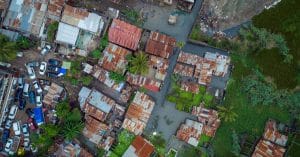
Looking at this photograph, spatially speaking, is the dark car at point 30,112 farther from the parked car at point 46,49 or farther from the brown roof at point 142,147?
the brown roof at point 142,147

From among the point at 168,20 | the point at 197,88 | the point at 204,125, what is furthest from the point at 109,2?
the point at 204,125

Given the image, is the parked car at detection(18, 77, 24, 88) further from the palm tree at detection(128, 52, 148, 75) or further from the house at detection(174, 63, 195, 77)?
the house at detection(174, 63, 195, 77)

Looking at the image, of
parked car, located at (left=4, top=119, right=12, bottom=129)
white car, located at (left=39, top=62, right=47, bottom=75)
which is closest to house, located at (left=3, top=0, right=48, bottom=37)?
white car, located at (left=39, top=62, right=47, bottom=75)

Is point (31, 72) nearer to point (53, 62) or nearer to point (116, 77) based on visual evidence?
point (53, 62)

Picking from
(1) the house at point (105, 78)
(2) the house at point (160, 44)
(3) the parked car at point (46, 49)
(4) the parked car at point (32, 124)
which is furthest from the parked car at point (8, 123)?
(2) the house at point (160, 44)

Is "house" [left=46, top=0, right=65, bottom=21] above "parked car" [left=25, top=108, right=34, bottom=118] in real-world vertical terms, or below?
above

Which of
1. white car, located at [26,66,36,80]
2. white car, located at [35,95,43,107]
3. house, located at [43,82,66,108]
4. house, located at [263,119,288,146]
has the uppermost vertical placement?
house, located at [263,119,288,146]

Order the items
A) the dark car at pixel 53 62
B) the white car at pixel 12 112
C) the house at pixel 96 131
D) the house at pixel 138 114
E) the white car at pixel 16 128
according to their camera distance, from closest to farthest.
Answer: the house at pixel 96 131, the house at pixel 138 114, the white car at pixel 12 112, the white car at pixel 16 128, the dark car at pixel 53 62
